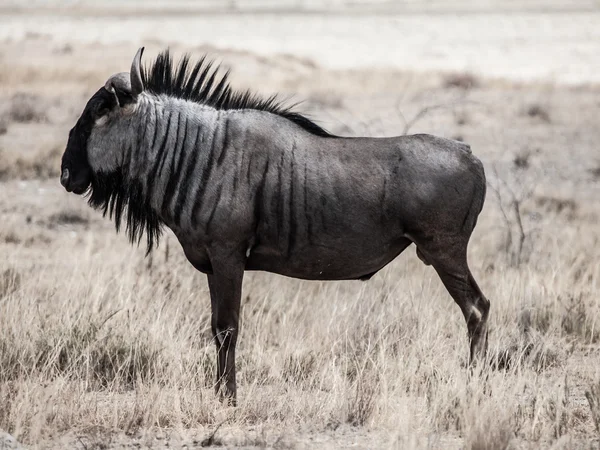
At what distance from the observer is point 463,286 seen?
20.1 feet

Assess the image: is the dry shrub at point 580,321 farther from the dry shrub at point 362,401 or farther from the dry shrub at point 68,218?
the dry shrub at point 68,218

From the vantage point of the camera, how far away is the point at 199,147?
5816mm

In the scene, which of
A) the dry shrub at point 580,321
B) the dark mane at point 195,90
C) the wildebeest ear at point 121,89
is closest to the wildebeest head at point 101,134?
the wildebeest ear at point 121,89

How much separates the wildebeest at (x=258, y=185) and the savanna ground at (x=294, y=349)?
1.77 feet

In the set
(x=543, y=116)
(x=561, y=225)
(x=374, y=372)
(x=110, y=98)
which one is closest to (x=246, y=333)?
(x=374, y=372)

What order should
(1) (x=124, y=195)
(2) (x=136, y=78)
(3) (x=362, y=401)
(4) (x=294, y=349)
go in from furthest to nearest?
1. (4) (x=294, y=349)
2. (1) (x=124, y=195)
3. (2) (x=136, y=78)
4. (3) (x=362, y=401)

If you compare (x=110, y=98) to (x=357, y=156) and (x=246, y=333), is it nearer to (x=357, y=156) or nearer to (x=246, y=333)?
(x=357, y=156)

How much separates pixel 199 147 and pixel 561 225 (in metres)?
7.52

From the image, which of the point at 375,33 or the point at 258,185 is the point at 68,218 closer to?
the point at 258,185

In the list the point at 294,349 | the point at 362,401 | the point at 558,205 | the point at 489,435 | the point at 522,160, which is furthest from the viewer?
the point at 522,160

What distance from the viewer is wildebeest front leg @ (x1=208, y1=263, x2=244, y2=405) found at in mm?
5648

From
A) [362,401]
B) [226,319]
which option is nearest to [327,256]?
[226,319]

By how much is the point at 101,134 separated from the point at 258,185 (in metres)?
0.94

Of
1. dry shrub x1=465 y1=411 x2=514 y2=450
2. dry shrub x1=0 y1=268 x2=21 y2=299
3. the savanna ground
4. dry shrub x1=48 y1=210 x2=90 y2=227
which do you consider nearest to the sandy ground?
dry shrub x1=48 y1=210 x2=90 y2=227
